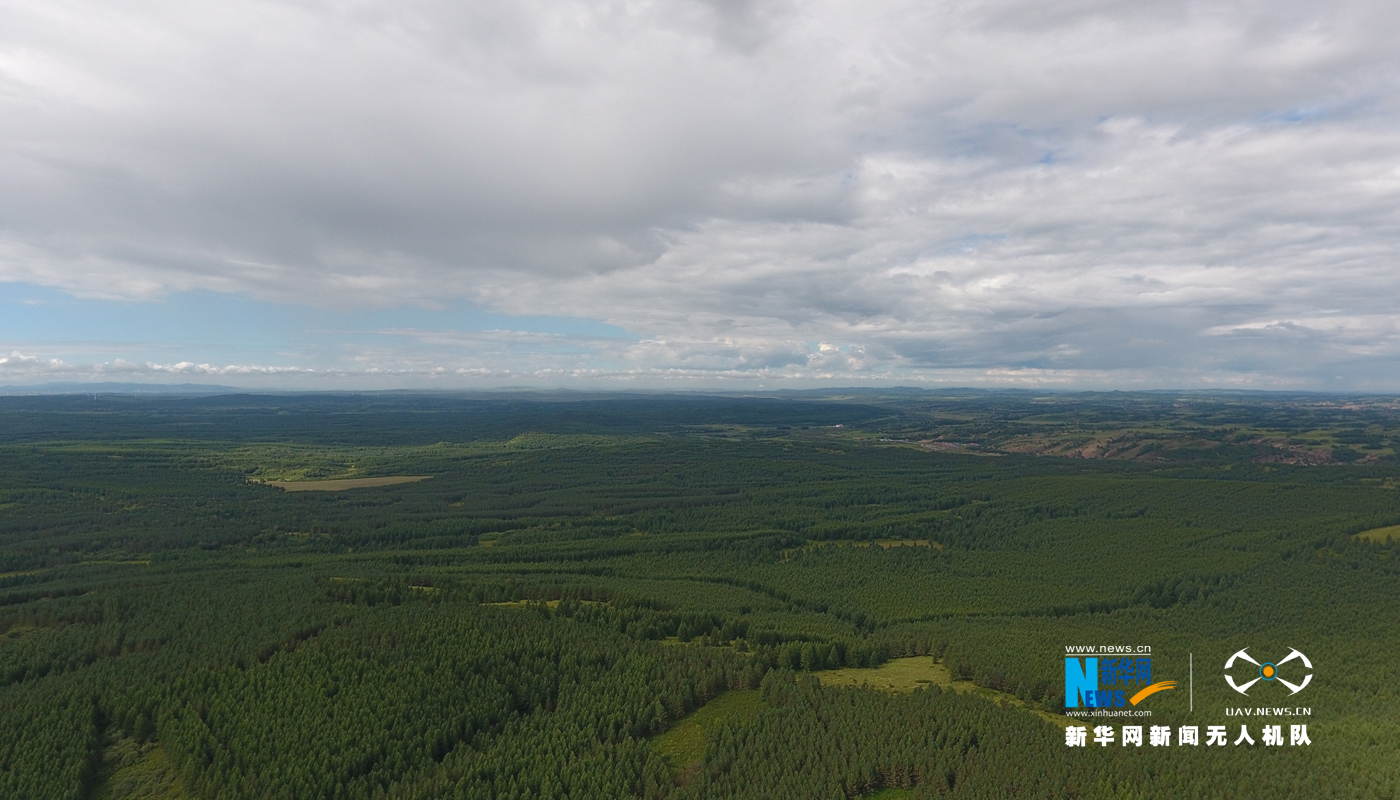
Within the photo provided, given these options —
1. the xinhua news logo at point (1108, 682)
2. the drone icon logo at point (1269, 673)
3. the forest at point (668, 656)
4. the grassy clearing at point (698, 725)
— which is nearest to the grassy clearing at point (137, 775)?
the forest at point (668, 656)

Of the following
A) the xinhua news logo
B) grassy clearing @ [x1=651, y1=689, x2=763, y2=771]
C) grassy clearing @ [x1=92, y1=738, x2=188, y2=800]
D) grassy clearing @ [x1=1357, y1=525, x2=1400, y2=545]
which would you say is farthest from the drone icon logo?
grassy clearing @ [x1=92, y1=738, x2=188, y2=800]

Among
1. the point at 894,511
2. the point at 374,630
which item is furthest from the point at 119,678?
the point at 894,511

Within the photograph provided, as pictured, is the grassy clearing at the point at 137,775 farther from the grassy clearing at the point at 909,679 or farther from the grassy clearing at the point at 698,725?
the grassy clearing at the point at 909,679

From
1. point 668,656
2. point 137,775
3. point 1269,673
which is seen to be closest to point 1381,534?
point 1269,673

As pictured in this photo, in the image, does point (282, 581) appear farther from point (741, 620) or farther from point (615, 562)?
point (741, 620)

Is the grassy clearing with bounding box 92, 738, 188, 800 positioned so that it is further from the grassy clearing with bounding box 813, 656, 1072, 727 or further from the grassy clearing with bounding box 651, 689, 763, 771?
the grassy clearing with bounding box 813, 656, 1072, 727

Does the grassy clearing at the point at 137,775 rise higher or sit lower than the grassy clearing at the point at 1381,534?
lower

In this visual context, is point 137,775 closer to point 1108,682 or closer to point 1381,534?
point 1108,682
